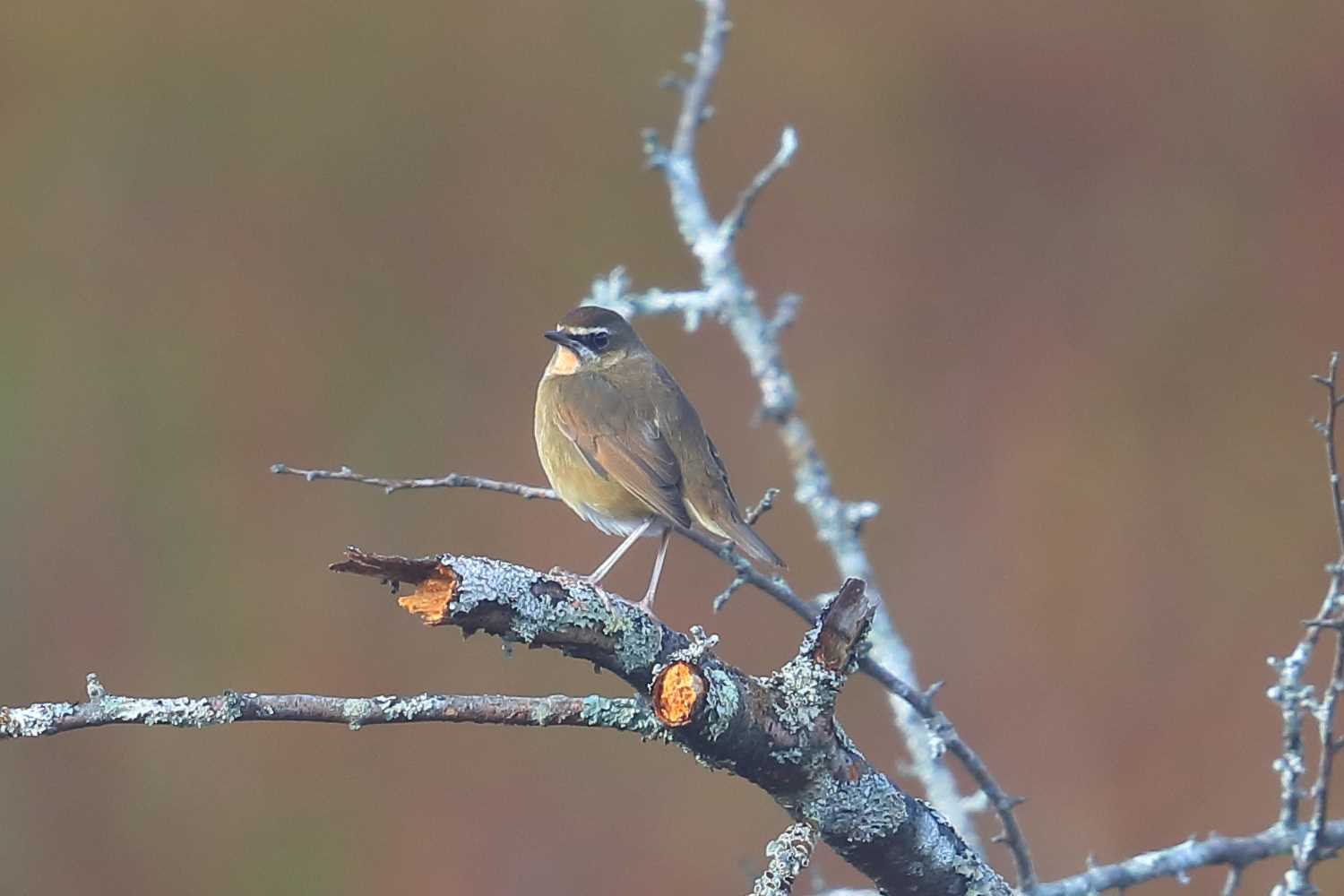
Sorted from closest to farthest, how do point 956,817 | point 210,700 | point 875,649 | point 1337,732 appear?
point 210,700 → point 956,817 → point 875,649 → point 1337,732

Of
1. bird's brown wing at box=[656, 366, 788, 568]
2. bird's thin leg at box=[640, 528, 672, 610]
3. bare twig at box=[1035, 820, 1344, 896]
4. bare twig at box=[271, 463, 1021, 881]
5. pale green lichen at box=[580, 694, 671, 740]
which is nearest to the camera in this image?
pale green lichen at box=[580, 694, 671, 740]

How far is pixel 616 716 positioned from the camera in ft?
6.53

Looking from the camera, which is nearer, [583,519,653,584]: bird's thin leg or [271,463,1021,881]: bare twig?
[271,463,1021,881]: bare twig

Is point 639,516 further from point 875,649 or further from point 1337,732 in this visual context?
point 1337,732

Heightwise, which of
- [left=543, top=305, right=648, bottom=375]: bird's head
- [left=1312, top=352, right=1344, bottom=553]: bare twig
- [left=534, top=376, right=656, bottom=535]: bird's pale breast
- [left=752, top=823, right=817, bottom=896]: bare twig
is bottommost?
[left=752, top=823, right=817, bottom=896]: bare twig

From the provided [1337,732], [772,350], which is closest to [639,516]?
[772,350]

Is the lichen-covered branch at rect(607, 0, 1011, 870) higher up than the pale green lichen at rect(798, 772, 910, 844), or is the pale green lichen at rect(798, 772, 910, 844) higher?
the lichen-covered branch at rect(607, 0, 1011, 870)

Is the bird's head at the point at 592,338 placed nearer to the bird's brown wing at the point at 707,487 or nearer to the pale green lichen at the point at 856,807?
the bird's brown wing at the point at 707,487

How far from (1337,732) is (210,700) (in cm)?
424

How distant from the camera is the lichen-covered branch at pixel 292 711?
5.77 ft

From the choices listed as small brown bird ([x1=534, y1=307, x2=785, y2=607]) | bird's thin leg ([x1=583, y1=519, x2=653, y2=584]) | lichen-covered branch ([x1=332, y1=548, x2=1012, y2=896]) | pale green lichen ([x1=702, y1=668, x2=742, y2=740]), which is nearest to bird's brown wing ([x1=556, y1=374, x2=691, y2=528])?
small brown bird ([x1=534, y1=307, x2=785, y2=607])

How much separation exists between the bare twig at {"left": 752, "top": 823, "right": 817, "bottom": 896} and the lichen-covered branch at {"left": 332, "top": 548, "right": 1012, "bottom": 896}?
2.4 inches

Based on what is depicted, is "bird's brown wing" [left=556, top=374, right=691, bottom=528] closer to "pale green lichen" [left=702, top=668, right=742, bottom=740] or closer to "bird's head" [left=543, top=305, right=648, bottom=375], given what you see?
"bird's head" [left=543, top=305, right=648, bottom=375]

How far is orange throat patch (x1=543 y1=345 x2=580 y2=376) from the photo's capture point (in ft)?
13.8
